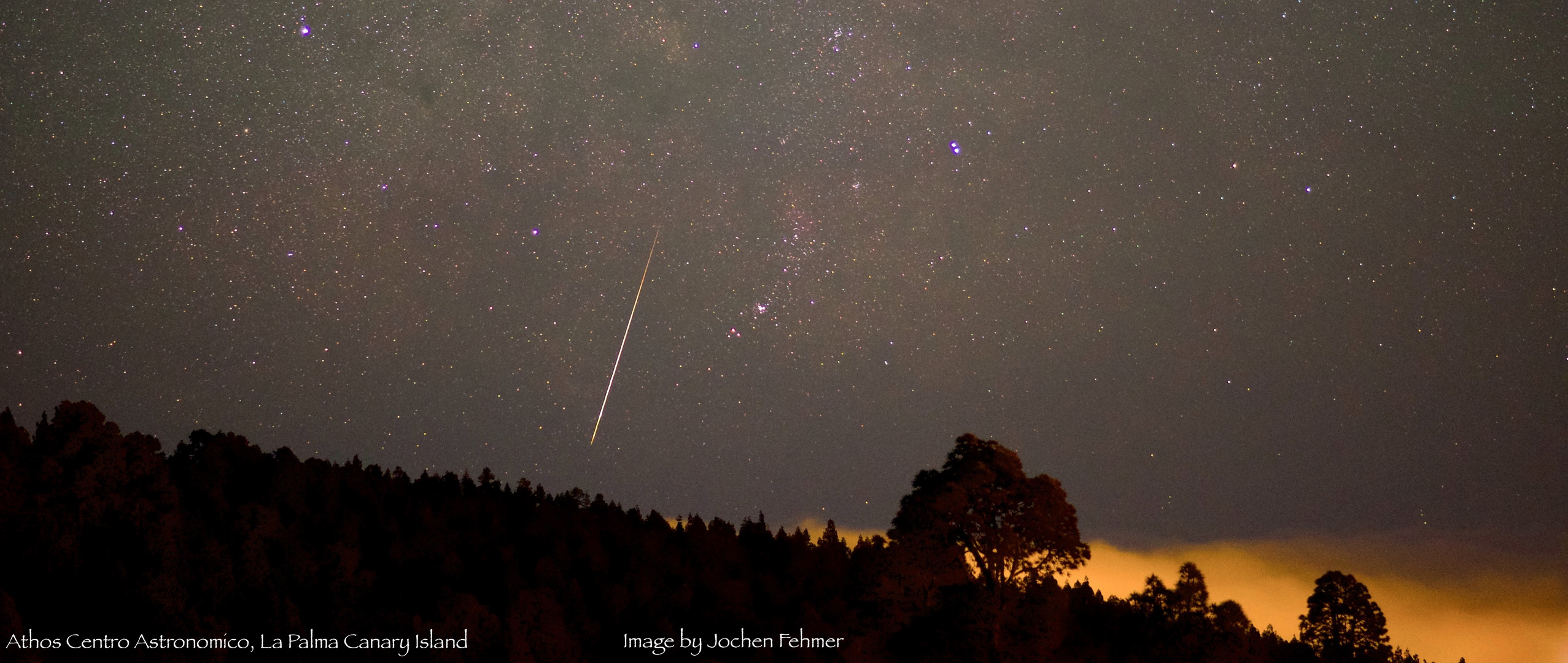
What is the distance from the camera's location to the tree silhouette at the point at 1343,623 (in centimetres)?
5312

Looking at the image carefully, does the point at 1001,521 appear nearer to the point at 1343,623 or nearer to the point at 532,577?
the point at 1343,623

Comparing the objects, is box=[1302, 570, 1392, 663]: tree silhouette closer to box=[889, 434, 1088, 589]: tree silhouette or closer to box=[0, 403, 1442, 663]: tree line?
box=[0, 403, 1442, 663]: tree line

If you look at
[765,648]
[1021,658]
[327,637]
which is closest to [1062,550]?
[1021,658]

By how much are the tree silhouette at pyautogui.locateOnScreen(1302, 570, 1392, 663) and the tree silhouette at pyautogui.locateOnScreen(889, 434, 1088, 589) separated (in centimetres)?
2930

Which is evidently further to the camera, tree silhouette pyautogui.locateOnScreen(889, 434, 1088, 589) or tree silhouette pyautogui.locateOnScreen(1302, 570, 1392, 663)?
tree silhouette pyautogui.locateOnScreen(1302, 570, 1392, 663)

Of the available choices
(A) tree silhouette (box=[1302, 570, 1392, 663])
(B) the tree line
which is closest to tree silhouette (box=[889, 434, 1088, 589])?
(B) the tree line

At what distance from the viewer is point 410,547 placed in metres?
74.6

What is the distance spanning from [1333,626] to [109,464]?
79.5 metres

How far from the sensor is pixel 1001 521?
3469cm

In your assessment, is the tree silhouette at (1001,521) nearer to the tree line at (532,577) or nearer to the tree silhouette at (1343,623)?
the tree line at (532,577)

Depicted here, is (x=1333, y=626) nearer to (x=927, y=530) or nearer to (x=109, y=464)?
(x=927, y=530)

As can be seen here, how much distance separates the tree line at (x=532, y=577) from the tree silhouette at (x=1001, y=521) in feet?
0.24

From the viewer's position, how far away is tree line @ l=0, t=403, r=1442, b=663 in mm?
34250

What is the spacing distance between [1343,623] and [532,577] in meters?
53.2
